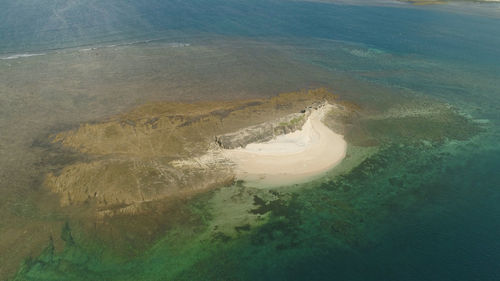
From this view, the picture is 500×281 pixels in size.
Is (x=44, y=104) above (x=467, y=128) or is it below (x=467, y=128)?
above

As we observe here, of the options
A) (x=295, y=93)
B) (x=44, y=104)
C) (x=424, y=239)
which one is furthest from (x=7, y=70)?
(x=424, y=239)

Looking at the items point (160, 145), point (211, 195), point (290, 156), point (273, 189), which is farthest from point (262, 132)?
point (160, 145)

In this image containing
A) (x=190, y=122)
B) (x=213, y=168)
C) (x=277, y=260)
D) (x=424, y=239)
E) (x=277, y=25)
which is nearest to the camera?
(x=277, y=260)

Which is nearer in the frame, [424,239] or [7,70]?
[424,239]

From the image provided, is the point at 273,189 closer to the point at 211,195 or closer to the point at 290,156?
the point at 290,156

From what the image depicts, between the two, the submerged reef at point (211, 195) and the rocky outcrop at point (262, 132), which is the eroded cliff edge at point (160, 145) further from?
the submerged reef at point (211, 195)

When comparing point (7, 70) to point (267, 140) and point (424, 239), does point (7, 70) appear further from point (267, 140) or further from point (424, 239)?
point (424, 239)

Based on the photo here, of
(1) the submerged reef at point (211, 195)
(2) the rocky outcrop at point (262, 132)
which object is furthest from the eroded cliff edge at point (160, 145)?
(1) the submerged reef at point (211, 195)
